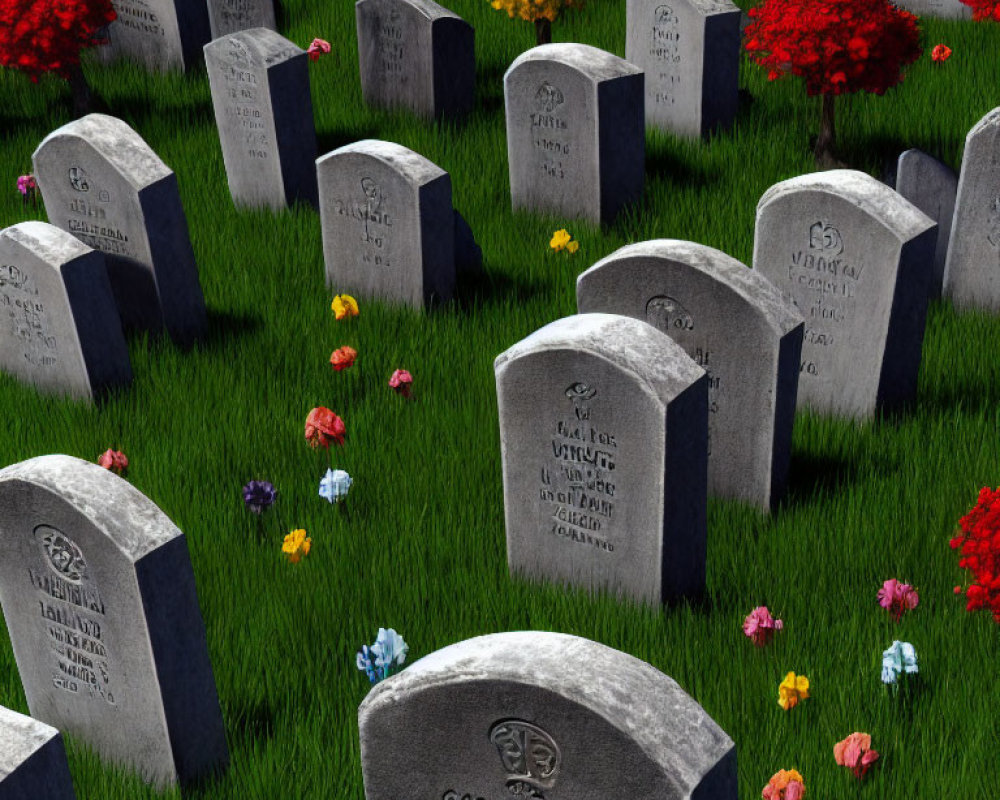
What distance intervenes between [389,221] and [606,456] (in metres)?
2.68

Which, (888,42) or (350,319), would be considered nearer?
(350,319)

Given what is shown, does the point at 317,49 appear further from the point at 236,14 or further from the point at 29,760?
the point at 29,760

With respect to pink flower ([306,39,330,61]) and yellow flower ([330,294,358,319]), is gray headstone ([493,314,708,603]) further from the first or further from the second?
pink flower ([306,39,330,61])

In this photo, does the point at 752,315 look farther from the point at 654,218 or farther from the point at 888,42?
the point at 888,42

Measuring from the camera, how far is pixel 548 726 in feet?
8.58

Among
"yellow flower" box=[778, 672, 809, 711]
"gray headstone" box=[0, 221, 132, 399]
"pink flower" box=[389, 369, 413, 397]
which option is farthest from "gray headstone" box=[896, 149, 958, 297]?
"gray headstone" box=[0, 221, 132, 399]

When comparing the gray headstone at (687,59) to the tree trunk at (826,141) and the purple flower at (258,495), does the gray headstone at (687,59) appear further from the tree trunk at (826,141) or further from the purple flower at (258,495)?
the purple flower at (258,495)

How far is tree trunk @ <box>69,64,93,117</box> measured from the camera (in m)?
9.35

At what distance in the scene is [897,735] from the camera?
368 centimetres

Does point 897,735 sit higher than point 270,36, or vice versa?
point 270,36

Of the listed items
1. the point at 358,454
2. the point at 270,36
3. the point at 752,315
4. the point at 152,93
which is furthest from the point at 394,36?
the point at 752,315

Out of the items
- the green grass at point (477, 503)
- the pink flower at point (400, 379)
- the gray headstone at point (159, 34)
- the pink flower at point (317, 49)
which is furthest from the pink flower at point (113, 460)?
the gray headstone at point (159, 34)

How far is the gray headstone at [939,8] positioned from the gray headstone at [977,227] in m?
4.48

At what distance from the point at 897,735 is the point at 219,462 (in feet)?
9.44
